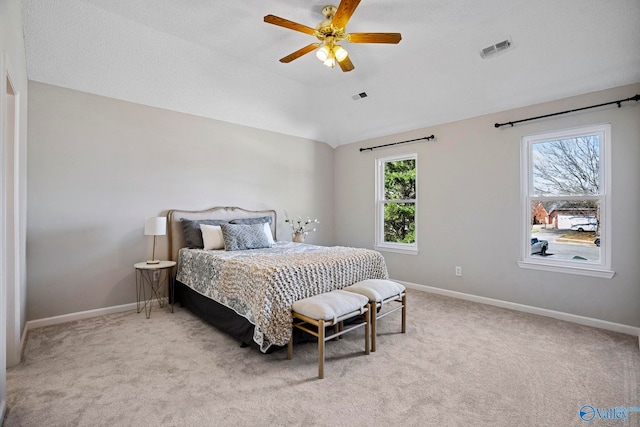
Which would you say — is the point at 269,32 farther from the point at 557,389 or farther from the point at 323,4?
the point at 557,389

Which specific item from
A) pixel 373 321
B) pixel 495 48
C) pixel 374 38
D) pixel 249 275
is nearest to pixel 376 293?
pixel 373 321

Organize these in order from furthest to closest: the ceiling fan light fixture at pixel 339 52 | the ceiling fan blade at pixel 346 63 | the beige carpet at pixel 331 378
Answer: the ceiling fan blade at pixel 346 63, the ceiling fan light fixture at pixel 339 52, the beige carpet at pixel 331 378

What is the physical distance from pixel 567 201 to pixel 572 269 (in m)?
0.74

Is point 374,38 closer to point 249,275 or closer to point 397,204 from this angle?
point 249,275

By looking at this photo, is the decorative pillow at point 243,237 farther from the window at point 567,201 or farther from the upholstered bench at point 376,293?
the window at point 567,201

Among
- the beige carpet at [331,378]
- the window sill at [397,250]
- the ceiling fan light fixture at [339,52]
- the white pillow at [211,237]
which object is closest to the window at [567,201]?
the beige carpet at [331,378]

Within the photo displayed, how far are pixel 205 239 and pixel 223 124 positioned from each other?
1.74 metres

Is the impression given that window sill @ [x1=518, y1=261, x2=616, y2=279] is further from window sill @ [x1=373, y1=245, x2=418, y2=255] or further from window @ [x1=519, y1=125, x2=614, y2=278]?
window sill @ [x1=373, y1=245, x2=418, y2=255]

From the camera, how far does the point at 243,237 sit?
152 inches

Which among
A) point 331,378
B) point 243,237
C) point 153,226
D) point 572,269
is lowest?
point 331,378

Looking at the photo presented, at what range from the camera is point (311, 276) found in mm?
2754

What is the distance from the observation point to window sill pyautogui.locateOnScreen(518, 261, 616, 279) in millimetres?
3152

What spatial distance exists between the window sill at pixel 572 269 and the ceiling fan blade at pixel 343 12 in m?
3.28

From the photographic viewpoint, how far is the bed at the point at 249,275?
2457 millimetres
